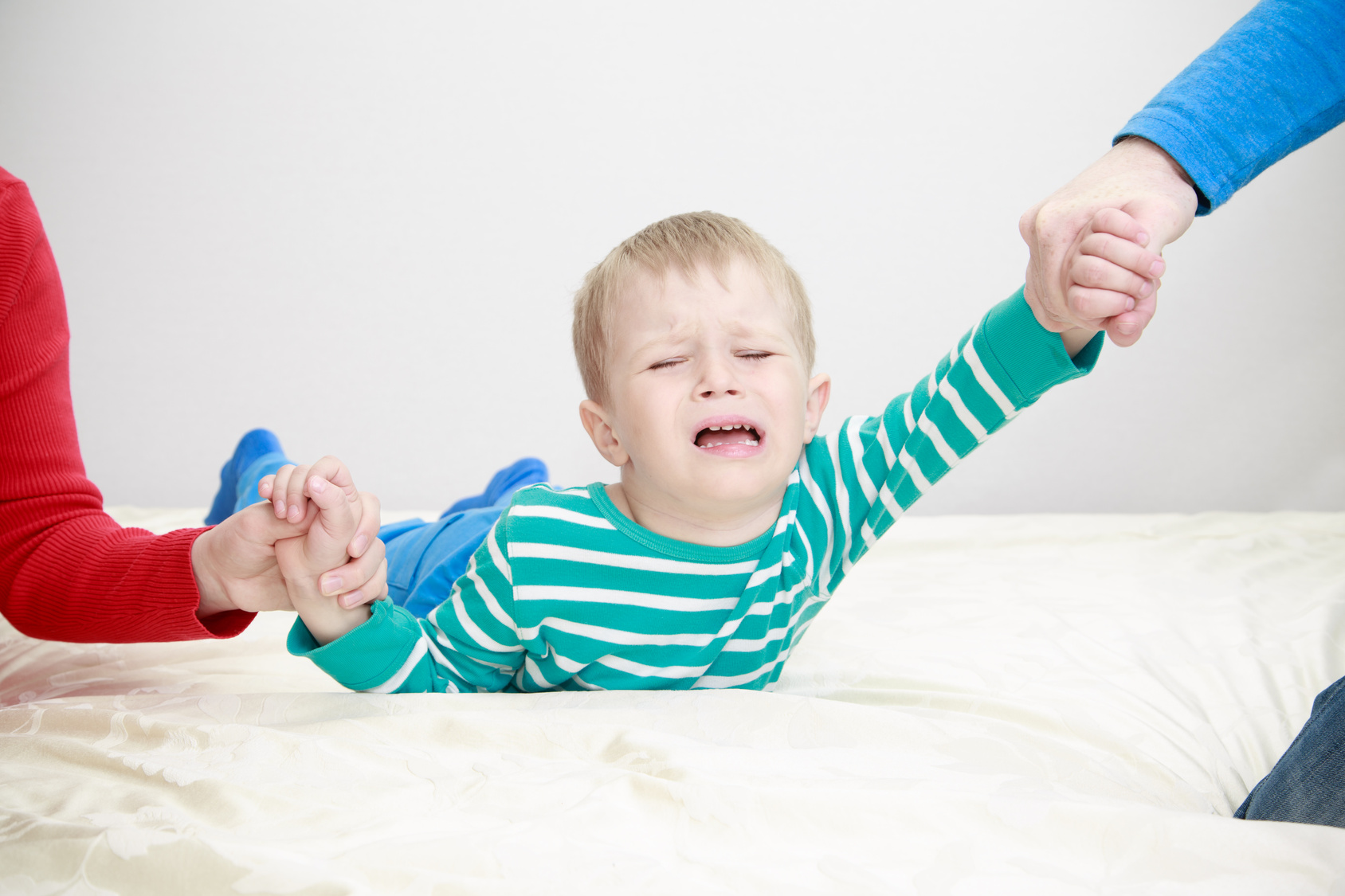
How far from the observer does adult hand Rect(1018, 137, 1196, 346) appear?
59cm

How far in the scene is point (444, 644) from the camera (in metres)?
0.85

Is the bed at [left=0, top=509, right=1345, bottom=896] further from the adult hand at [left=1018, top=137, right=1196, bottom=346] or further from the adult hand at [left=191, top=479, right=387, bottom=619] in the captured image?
the adult hand at [left=1018, top=137, right=1196, bottom=346]

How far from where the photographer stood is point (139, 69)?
2.13 meters

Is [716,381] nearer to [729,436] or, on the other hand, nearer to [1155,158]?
[729,436]

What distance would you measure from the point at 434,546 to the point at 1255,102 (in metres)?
1.00

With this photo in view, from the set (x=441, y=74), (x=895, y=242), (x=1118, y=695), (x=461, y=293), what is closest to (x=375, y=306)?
(x=461, y=293)

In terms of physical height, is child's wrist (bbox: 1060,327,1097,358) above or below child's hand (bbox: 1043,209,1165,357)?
below

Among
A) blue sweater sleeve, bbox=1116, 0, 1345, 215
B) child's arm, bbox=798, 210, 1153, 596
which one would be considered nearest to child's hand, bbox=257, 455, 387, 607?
child's arm, bbox=798, 210, 1153, 596

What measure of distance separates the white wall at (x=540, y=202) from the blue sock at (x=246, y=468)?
71 centimetres

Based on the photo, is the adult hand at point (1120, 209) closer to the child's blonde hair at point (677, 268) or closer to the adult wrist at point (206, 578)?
the child's blonde hair at point (677, 268)

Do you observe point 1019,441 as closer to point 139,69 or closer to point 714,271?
point 714,271

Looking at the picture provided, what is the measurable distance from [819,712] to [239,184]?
80.8 inches

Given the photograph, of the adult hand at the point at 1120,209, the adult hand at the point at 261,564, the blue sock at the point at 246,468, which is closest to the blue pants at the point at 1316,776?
the adult hand at the point at 1120,209

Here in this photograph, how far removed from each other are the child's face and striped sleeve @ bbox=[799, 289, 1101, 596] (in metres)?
0.06
